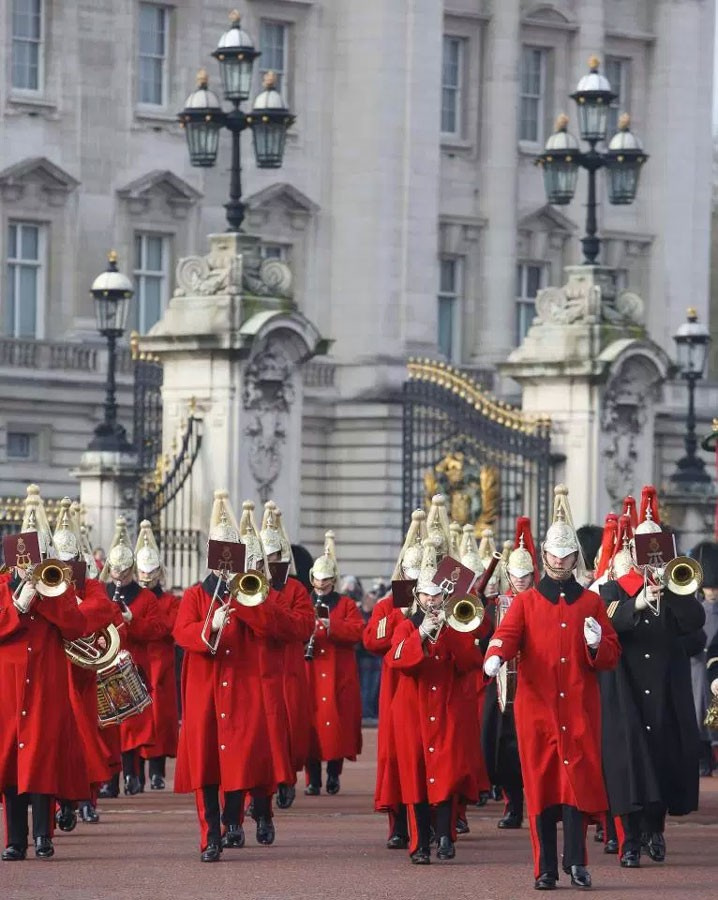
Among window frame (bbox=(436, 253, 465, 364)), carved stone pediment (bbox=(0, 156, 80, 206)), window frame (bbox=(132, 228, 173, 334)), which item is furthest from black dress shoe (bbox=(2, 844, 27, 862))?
window frame (bbox=(436, 253, 465, 364))

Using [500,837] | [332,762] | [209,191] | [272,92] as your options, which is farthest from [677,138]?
[500,837]

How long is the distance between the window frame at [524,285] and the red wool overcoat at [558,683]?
108 feet

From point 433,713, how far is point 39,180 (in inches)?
1035

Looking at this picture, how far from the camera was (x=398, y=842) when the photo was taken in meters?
15.8

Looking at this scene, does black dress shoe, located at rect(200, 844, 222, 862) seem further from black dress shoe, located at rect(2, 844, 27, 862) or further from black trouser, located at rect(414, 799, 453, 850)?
black trouser, located at rect(414, 799, 453, 850)

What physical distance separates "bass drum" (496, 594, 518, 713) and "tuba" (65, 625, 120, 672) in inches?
81.2

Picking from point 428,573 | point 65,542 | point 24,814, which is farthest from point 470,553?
point 24,814

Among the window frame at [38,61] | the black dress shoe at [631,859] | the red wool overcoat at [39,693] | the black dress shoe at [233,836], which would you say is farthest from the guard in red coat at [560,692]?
the window frame at [38,61]

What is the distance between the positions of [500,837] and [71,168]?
84.8ft

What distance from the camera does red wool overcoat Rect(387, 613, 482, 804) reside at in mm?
15367

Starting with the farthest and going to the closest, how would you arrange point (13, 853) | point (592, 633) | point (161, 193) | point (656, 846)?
point (161, 193) → point (656, 846) → point (13, 853) → point (592, 633)

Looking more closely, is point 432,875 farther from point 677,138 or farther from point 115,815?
point 677,138

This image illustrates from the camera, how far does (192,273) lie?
2703cm

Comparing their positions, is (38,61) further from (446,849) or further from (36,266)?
(446,849)
